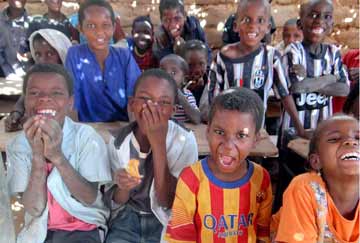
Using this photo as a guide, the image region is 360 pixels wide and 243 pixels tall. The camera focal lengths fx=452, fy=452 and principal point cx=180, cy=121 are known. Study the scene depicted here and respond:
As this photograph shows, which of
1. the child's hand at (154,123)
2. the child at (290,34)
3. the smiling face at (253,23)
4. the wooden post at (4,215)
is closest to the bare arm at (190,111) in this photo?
the smiling face at (253,23)

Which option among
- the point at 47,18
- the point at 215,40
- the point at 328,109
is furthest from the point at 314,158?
the point at 215,40

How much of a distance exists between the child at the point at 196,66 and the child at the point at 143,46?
471 millimetres

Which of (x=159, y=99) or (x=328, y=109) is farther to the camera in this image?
(x=328, y=109)

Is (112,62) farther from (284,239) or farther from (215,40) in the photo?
(215,40)

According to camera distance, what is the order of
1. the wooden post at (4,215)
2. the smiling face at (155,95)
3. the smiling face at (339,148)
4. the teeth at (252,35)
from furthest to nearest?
the teeth at (252,35), the smiling face at (155,95), the smiling face at (339,148), the wooden post at (4,215)

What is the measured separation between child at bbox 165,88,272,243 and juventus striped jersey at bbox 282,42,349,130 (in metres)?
1.06

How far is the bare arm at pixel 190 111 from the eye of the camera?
2.52 metres

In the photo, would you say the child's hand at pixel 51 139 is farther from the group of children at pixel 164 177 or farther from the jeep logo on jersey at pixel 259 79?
the jeep logo on jersey at pixel 259 79

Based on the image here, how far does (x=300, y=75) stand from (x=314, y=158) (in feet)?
3.46

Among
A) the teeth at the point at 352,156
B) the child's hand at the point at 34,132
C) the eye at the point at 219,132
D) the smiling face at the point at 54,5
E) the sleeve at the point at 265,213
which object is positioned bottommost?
the sleeve at the point at 265,213

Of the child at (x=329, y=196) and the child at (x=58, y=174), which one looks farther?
the child at (x=58, y=174)

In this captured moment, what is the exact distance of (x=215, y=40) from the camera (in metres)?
5.35

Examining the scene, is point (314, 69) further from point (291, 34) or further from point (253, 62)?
point (291, 34)

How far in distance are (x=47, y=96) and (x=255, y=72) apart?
1.18 m
